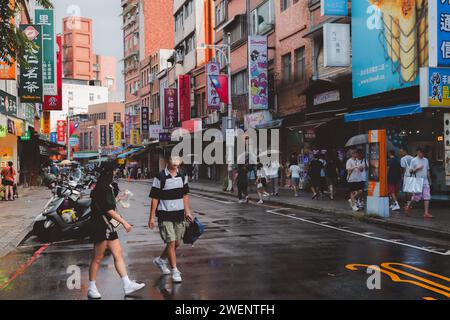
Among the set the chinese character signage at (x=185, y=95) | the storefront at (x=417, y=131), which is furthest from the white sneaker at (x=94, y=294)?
the chinese character signage at (x=185, y=95)

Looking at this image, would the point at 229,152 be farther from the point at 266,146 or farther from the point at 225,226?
the point at 225,226

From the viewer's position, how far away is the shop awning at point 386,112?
16.4 meters

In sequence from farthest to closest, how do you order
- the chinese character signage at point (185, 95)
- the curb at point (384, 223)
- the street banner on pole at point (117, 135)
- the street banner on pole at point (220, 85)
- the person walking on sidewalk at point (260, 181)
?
the street banner on pole at point (117, 135)
the chinese character signage at point (185, 95)
the street banner on pole at point (220, 85)
the person walking on sidewalk at point (260, 181)
the curb at point (384, 223)

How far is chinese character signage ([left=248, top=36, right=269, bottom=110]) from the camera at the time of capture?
29.9 m

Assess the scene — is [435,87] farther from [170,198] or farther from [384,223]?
[170,198]

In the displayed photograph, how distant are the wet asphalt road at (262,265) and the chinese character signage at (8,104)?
14.8 m

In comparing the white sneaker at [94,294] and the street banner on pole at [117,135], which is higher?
the street banner on pole at [117,135]

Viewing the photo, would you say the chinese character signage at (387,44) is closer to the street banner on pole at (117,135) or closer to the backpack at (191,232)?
the backpack at (191,232)

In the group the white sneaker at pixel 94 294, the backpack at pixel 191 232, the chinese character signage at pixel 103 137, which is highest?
the chinese character signage at pixel 103 137

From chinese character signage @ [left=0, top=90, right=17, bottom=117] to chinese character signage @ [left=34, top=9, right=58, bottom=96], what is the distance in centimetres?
292

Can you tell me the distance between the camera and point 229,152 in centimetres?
3108

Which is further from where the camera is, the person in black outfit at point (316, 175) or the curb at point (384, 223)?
the person in black outfit at point (316, 175)
